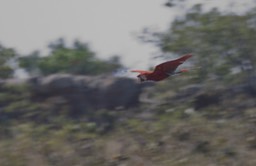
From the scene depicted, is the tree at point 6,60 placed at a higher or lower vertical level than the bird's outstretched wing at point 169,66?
higher

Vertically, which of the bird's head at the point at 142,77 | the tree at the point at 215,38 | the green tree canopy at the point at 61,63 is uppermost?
the green tree canopy at the point at 61,63

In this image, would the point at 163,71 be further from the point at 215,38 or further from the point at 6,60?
the point at 6,60

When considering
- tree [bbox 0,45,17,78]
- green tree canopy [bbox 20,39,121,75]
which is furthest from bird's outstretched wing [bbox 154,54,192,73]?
green tree canopy [bbox 20,39,121,75]

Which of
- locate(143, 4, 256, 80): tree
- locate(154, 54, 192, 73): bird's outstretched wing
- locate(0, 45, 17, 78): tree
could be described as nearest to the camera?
locate(154, 54, 192, 73): bird's outstretched wing

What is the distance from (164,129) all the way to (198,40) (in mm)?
1393

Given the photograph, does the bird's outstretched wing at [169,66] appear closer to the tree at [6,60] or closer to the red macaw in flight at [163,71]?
the red macaw in flight at [163,71]

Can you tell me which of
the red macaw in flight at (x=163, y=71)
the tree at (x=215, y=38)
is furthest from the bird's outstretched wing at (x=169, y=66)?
the tree at (x=215, y=38)

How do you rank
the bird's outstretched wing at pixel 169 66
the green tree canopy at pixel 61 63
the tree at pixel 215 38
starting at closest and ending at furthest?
the bird's outstretched wing at pixel 169 66
the tree at pixel 215 38
the green tree canopy at pixel 61 63

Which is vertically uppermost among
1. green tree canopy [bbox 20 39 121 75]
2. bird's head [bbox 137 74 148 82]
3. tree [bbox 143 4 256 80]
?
green tree canopy [bbox 20 39 121 75]

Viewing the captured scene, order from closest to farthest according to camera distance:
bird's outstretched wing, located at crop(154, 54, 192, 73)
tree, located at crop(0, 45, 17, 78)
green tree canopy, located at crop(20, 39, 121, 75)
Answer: bird's outstretched wing, located at crop(154, 54, 192, 73) → tree, located at crop(0, 45, 17, 78) → green tree canopy, located at crop(20, 39, 121, 75)

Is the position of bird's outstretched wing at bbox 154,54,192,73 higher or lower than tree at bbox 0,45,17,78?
lower

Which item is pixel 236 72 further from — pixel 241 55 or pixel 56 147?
pixel 56 147

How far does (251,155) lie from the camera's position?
6719mm

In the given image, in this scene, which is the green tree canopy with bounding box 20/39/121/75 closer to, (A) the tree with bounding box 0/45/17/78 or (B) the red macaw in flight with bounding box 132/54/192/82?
(A) the tree with bounding box 0/45/17/78
